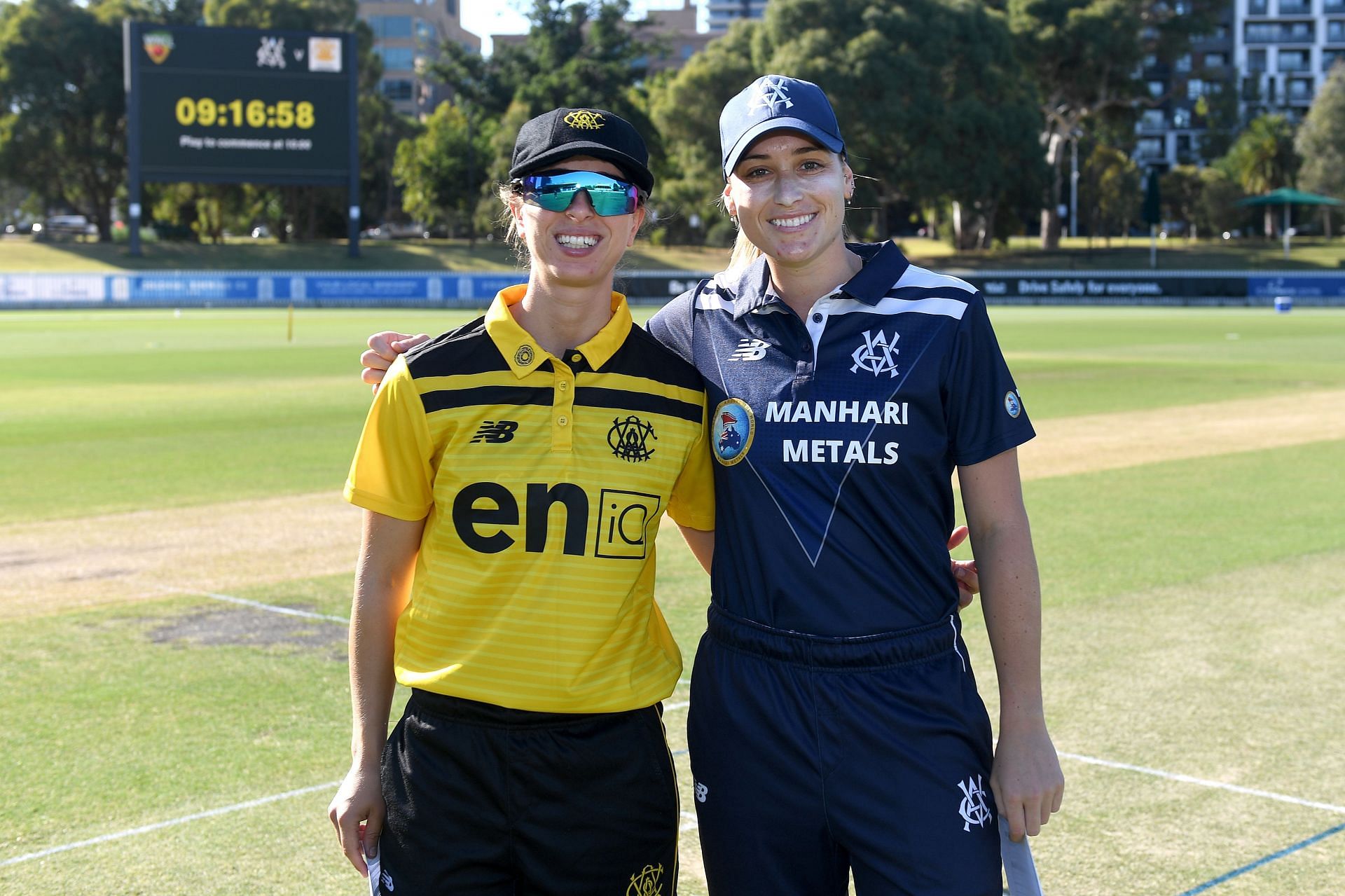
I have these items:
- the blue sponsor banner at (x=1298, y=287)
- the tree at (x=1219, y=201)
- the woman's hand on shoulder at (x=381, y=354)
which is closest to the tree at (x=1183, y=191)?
the tree at (x=1219, y=201)

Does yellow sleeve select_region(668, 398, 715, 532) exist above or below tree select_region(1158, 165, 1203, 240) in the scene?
below

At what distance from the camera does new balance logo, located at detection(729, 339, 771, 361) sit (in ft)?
10.2

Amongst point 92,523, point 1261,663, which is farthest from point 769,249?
point 92,523

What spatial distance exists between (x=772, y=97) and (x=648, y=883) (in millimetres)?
1634

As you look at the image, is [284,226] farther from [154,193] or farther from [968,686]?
[968,686]

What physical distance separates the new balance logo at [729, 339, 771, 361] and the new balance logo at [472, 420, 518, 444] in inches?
20.1

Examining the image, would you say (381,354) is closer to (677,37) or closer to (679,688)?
(679,688)

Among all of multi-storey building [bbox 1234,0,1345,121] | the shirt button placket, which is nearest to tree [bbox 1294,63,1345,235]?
multi-storey building [bbox 1234,0,1345,121]

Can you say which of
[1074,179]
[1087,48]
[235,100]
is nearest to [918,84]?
[1087,48]

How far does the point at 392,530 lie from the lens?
302cm

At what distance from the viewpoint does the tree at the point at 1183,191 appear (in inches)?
3578

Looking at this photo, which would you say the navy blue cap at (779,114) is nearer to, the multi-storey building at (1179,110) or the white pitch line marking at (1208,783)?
the white pitch line marking at (1208,783)

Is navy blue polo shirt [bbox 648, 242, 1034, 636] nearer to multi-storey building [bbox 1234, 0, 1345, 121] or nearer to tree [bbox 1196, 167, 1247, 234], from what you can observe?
tree [bbox 1196, 167, 1247, 234]

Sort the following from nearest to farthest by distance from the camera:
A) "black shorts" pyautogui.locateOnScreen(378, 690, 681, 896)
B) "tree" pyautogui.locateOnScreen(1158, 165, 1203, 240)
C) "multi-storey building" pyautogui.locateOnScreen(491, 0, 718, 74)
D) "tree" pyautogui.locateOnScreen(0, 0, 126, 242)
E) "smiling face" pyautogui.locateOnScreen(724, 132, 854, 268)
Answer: "black shorts" pyautogui.locateOnScreen(378, 690, 681, 896) < "smiling face" pyautogui.locateOnScreen(724, 132, 854, 268) < "tree" pyautogui.locateOnScreen(0, 0, 126, 242) < "tree" pyautogui.locateOnScreen(1158, 165, 1203, 240) < "multi-storey building" pyautogui.locateOnScreen(491, 0, 718, 74)
